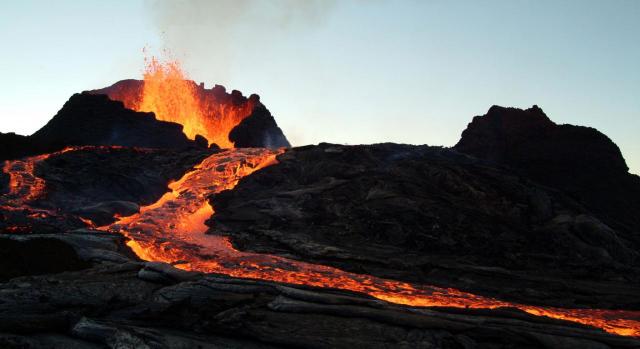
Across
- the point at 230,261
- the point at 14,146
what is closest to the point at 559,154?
the point at 230,261

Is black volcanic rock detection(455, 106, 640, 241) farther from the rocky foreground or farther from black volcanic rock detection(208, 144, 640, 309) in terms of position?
black volcanic rock detection(208, 144, 640, 309)

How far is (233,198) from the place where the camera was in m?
43.1

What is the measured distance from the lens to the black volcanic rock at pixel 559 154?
55.3 metres

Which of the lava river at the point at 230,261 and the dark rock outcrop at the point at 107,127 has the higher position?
the dark rock outcrop at the point at 107,127

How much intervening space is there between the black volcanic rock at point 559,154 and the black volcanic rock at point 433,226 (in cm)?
1275

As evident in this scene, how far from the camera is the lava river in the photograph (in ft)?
74.9

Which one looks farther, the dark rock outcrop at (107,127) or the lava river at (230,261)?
the dark rock outcrop at (107,127)

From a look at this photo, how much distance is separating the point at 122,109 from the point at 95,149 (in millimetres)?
24081

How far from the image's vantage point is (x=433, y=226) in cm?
3600

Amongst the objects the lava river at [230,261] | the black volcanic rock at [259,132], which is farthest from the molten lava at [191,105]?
the lava river at [230,261]

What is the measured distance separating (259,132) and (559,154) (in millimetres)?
43384

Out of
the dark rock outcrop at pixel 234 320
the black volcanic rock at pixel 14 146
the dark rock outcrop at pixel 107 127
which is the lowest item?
the dark rock outcrop at pixel 234 320

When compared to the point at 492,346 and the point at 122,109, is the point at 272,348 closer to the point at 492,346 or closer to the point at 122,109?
the point at 492,346

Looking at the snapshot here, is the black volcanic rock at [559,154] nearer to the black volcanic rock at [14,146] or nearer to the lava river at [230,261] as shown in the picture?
the lava river at [230,261]
